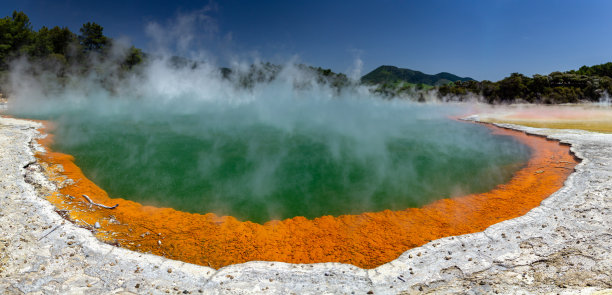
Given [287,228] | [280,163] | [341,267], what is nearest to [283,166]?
[280,163]

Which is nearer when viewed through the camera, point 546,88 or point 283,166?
point 283,166

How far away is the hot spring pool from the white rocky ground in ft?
6.95

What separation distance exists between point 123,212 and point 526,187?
9555 mm

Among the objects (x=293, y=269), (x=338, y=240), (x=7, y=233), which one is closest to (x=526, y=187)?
(x=338, y=240)

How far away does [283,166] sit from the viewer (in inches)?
351

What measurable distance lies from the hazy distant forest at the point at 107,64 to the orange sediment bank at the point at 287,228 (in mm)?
30884

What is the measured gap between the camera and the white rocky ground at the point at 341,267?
3160 mm

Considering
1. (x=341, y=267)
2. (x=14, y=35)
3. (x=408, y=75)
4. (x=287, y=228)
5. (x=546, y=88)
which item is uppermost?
(x=408, y=75)

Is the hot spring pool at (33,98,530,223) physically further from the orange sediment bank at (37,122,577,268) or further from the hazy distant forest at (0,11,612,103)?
the hazy distant forest at (0,11,612,103)

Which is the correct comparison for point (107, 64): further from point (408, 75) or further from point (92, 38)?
point (408, 75)

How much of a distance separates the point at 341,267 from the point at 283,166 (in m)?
5.39

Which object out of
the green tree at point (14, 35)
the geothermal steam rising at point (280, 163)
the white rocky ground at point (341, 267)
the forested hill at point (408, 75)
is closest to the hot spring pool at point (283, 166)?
the geothermal steam rising at point (280, 163)

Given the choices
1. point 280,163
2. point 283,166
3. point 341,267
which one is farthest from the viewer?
point 280,163

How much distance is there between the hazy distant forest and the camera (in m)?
27.8
